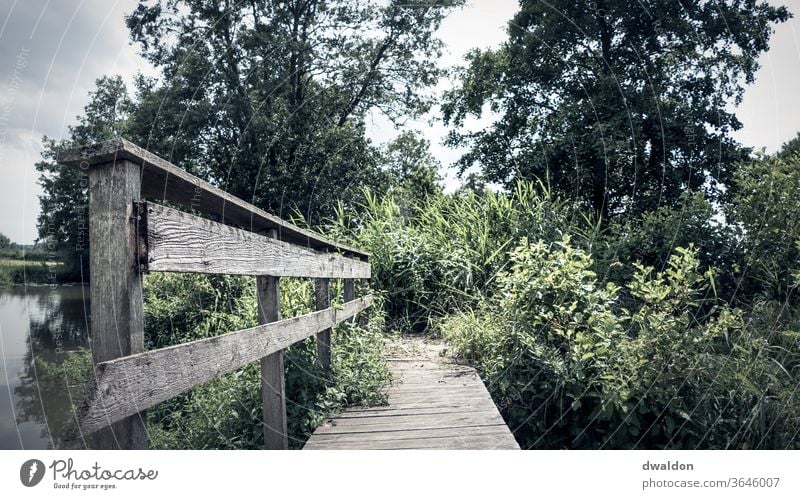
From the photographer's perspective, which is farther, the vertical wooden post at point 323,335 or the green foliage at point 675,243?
the green foliage at point 675,243

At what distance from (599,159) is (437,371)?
7615 mm

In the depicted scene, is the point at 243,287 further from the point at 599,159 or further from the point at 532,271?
the point at 599,159

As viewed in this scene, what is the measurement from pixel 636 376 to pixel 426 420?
150cm

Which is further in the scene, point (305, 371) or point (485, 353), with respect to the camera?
point (485, 353)

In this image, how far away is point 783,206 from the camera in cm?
420

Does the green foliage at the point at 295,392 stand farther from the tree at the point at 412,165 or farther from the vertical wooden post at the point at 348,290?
the tree at the point at 412,165

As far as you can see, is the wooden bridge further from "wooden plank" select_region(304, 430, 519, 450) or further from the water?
the water

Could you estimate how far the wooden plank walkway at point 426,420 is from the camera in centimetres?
218

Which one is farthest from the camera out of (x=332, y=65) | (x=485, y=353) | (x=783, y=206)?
(x=332, y=65)

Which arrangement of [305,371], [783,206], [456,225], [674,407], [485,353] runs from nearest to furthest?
1. [305,371]
2. [674,407]
3. [485,353]
4. [783,206]
5. [456,225]

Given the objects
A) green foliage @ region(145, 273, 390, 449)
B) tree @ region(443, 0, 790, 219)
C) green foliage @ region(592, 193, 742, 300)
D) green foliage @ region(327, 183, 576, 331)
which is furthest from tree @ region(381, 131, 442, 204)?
green foliage @ region(145, 273, 390, 449)

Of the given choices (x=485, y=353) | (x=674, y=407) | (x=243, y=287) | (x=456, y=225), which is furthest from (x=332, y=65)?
(x=674, y=407)

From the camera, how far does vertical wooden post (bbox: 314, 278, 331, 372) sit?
3.17 m

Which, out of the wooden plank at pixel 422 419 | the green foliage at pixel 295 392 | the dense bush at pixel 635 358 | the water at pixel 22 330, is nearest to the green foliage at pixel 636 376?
the dense bush at pixel 635 358
